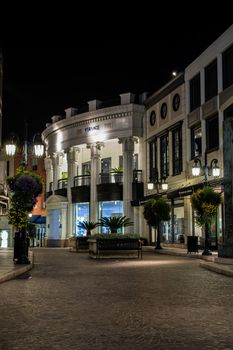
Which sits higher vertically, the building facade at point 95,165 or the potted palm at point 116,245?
the building facade at point 95,165

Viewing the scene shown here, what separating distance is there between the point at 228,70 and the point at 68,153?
77.6ft

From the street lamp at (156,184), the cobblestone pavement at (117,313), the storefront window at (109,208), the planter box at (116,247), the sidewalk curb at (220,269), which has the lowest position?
the cobblestone pavement at (117,313)

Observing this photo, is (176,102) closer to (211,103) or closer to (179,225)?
(211,103)

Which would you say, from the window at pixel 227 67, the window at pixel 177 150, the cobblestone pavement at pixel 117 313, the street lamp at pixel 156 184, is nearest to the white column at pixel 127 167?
the street lamp at pixel 156 184

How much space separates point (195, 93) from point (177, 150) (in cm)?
457

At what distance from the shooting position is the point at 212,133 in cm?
3428

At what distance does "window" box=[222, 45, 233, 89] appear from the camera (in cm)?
3184

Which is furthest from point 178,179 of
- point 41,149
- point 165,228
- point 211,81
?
point 41,149

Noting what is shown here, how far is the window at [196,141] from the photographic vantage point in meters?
36.1

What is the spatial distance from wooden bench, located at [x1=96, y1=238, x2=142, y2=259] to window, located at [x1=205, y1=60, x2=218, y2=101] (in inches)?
459

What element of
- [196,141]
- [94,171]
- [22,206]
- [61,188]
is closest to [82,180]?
[94,171]

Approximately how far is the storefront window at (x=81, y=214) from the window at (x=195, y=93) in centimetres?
1672

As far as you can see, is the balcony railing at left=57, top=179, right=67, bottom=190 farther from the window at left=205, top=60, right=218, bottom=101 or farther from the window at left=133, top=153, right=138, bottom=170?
the window at left=205, top=60, right=218, bottom=101

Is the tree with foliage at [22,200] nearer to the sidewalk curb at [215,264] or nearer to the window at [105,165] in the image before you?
the sidewalk curb at [215,264]
